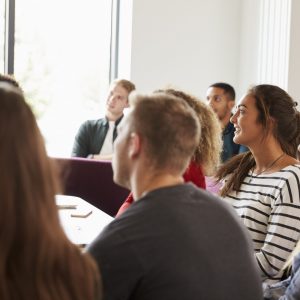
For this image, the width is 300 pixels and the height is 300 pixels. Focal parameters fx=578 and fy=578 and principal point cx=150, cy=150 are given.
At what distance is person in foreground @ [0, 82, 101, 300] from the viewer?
104 cm

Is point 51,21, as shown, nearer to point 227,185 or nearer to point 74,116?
point 74,116

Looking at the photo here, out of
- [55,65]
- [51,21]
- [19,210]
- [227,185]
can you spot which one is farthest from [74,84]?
[19,210]

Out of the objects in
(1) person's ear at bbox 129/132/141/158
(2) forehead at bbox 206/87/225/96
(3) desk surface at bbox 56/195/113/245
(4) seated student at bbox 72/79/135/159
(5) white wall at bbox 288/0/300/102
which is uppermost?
(5) white wall at bbox 288/0/300/102

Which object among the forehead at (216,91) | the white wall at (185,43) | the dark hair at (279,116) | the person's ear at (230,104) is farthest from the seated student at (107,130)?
the dark hair at (279,116)

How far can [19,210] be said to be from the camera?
104 centimetres

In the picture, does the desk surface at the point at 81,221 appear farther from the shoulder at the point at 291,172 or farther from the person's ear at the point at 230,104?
the person's ear at the point at 230,104

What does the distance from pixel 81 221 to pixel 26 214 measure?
1.60m

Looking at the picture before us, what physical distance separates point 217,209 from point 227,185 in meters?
1.31

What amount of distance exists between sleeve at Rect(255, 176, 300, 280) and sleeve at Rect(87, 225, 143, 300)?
3.85 ft

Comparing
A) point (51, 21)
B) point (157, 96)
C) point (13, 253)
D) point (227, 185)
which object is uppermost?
point (51, 21)

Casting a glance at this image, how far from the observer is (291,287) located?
5.82 feet

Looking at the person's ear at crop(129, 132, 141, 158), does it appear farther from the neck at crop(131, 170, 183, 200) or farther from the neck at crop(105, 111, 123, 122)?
the neck at crop(105, 111, 123, 122)

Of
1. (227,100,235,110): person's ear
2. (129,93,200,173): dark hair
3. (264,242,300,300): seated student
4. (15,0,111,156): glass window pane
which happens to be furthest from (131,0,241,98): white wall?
(129,93,200,173): dark hair

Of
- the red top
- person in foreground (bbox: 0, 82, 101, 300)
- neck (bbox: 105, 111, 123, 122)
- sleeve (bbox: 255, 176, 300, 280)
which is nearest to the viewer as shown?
person in foreground (bbox: 0, 82, 101, 300)
